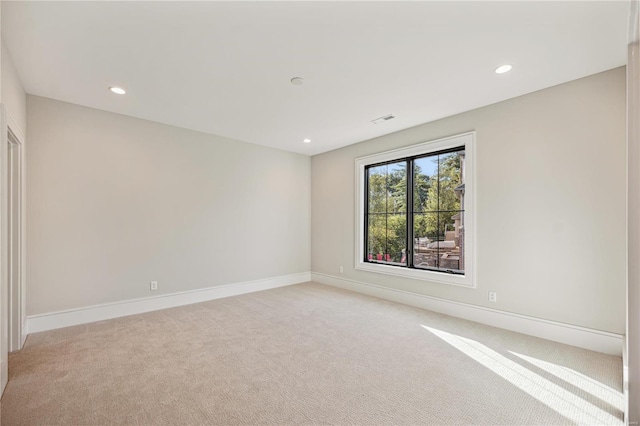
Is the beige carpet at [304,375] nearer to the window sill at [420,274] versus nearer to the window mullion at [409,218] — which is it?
the window sill at [420,274]

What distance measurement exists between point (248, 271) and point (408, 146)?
3.45 m

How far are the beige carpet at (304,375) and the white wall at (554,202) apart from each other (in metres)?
0.46

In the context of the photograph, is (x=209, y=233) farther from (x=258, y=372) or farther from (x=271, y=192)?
(x=258, y=372)

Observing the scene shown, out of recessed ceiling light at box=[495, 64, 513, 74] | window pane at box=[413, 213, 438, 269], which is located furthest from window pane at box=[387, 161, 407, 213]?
recessed ceiling light at box=[495, 64, 513, 74]

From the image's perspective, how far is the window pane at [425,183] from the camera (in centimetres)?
429

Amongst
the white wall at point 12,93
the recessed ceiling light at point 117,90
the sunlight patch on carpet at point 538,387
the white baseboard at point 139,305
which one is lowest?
the sunlight patch on carpet at point 538,387

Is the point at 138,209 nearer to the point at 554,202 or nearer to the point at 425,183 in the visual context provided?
the point at 425,183

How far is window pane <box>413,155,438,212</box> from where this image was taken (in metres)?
4.29

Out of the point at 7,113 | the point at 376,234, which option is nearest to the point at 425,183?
the point at 376,234

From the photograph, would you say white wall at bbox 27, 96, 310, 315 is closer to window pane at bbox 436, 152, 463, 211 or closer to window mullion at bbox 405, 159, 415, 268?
window mullion at bbox 405, 159, 415, 268

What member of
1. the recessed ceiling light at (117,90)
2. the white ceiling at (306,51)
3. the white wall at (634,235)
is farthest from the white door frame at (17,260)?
the white wall at (634,235)

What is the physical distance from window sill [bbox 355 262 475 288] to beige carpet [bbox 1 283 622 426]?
0.50 meters

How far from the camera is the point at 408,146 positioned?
4.47 m

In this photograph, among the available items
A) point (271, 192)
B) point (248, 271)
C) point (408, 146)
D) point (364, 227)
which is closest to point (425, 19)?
point (408, 146)
